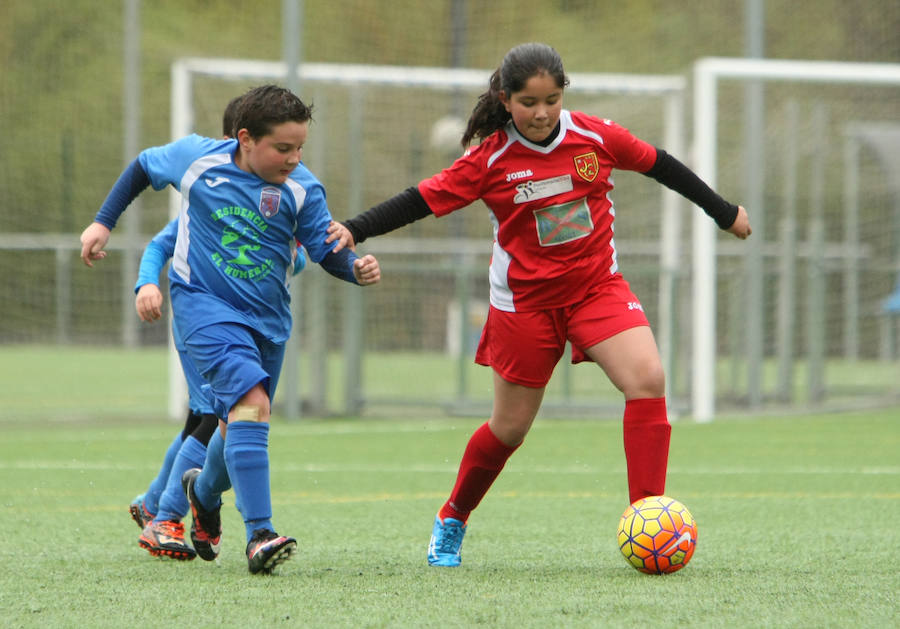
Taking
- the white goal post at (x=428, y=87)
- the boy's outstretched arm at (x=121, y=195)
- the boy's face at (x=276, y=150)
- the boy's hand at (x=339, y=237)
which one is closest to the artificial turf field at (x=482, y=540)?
the boy's hand at (x=339, y=237)

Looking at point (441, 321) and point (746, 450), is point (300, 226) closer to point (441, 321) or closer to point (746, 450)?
point (746, 450)

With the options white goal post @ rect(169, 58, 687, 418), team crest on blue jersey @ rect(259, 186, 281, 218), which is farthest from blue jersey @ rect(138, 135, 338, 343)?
white goal post @ rect(169, 58, 687, 418)

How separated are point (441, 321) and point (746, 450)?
4657mm

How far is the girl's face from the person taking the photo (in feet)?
13.6

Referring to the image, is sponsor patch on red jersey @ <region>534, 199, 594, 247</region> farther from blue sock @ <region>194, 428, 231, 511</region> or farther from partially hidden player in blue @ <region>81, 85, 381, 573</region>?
blue sock @ <region>194, 428, 231, 511</region>

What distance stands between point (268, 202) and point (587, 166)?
106 centimetres

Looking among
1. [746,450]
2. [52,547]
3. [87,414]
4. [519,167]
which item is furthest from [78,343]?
[519,167]

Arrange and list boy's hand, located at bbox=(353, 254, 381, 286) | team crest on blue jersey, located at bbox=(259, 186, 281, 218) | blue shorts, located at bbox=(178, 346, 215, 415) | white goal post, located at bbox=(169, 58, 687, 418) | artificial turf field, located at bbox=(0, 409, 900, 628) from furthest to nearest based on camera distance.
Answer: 1. white goal post, located at bbox=(169, 58, 687, 418)
2. blue shorts, located at bbox=(178, 346, 215, 415)
3. team crest on blue jersey, located at bbox=(259, 186, 281, 218)
4. boy's hand, located at bbox=(353, 254, 381, 286)
5. artificial turf field, located at bbox=(0, 409, 900, 628)

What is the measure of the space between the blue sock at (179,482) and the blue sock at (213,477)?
0.83 ft

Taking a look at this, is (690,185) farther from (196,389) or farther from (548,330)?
(196,389)

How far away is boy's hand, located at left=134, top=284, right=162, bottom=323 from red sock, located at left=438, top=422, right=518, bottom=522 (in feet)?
3.74

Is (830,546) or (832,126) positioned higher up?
(832,126)

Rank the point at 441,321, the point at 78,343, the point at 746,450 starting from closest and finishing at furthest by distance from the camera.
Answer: the point at 746,450
the point at 441,321
the point at 78,343

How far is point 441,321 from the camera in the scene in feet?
41.3
